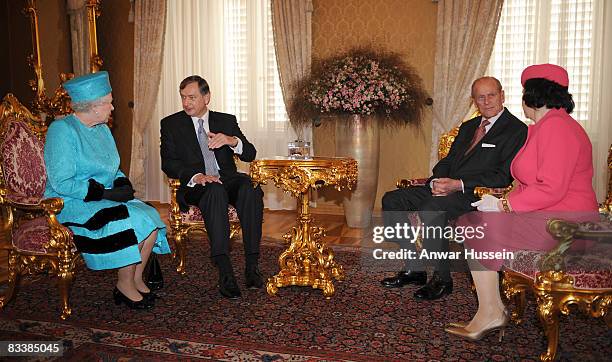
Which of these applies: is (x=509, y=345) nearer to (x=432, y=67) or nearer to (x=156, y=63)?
(x=432, y=67)

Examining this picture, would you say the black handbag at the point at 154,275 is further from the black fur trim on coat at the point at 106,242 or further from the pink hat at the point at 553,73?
the pink hat at the point at 553,73

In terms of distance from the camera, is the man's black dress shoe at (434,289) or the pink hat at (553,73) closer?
the pink hat at (553,73)

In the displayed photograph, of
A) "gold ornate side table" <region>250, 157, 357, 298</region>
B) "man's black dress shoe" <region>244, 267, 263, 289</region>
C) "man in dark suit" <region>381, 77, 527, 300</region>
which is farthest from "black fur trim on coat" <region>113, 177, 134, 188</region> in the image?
"man in dark suit" <region>381, 77, 527, 300</region>

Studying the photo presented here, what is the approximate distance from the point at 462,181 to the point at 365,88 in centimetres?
218

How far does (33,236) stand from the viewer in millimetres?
3252

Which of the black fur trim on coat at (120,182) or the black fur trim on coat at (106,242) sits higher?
the black fur trim on coat at (120,182)

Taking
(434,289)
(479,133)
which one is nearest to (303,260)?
(434,289)

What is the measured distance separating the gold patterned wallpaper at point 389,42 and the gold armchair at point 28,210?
143 inches

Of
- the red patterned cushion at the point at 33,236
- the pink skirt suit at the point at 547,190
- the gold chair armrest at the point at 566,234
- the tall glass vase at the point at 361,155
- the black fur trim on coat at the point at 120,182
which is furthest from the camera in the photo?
the tall glass vase at the point at 361,155

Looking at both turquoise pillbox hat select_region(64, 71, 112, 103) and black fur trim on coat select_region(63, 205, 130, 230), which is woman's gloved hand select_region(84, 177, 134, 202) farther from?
turquoise pillbox hat select_region(64, 71, 112, 103)

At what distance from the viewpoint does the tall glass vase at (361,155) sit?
227 inches

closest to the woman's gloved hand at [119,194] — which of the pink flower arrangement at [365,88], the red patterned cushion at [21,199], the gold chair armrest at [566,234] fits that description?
the red patterned cushion at [21,199]

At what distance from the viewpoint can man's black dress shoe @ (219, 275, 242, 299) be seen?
141 inches

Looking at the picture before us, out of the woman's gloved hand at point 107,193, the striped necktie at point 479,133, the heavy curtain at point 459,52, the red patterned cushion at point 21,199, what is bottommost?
the red patterned cushion at point 21,199
